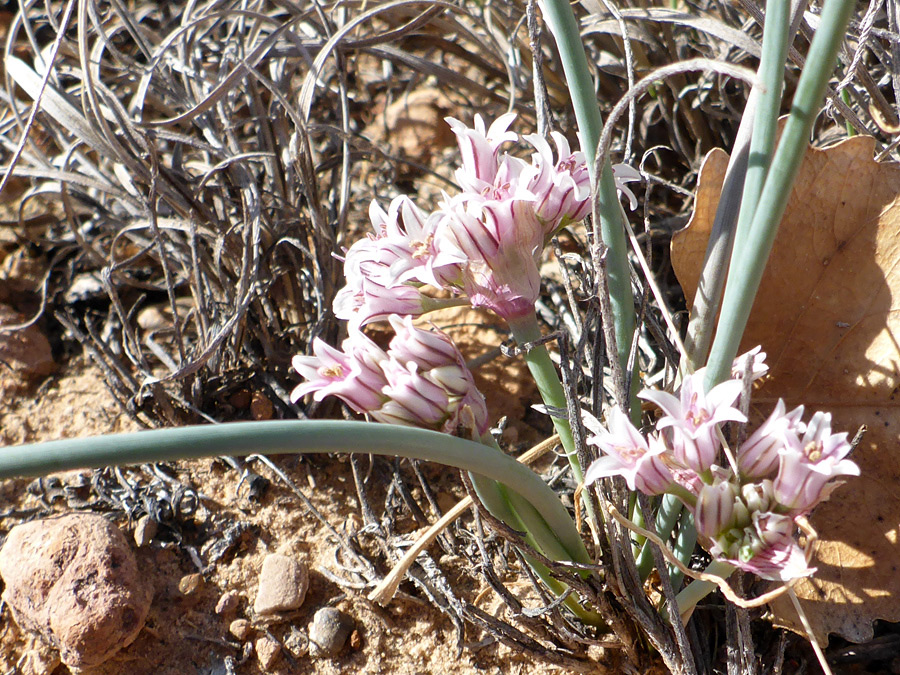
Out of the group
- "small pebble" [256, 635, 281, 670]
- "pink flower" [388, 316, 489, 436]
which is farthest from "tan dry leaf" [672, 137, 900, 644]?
"small pebble" [256, 635, 281, 670]

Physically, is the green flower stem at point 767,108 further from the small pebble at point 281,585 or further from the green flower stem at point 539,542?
the small pebble at point 281,585

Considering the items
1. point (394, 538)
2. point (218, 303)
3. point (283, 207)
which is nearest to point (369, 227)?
point (283, 207)

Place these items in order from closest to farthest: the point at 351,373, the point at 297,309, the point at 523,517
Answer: the point at 351,373 < the point at 523,517 < the point at 297,309

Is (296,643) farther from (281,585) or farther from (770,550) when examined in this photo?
(770,550)

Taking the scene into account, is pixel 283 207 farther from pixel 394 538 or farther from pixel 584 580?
pixel 584 580

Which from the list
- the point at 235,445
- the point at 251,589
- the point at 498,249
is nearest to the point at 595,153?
the point at 498,249

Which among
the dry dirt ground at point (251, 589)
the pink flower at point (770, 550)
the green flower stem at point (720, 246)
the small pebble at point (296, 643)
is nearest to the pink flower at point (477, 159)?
the green flower stem at point (720, 246)

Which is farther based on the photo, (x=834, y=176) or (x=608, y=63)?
(x=608, y=63)
